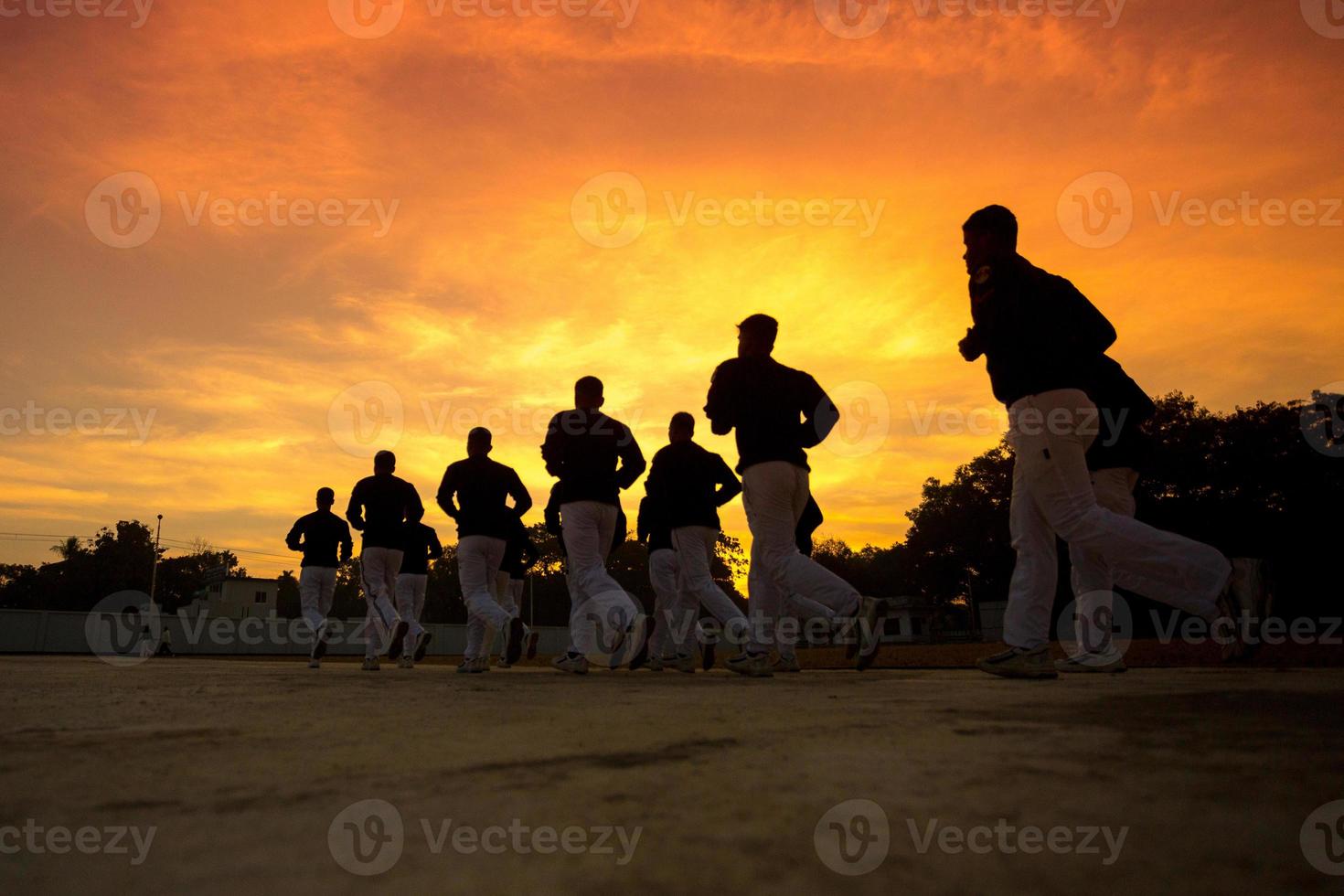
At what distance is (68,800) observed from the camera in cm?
144

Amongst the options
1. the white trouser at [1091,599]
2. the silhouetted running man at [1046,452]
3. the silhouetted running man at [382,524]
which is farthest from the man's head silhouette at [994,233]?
the silhouetted running man at [382,524]

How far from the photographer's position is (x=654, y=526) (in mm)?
8977

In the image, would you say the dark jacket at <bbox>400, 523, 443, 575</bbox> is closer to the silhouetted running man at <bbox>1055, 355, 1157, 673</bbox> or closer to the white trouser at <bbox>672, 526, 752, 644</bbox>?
the white trouser at <bbox>672, 526, 752, 644</bbox>

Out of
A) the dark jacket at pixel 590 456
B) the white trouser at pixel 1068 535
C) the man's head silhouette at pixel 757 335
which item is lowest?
the white trouser at pixel 1068 535

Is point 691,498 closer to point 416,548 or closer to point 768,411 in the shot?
point 768,411

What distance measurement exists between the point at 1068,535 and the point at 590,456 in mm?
4208

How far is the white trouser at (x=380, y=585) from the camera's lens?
9941mm

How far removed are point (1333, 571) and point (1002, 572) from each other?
1846 cm

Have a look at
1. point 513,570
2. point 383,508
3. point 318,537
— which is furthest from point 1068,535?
point 318,537

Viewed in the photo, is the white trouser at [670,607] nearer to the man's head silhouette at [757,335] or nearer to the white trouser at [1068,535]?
the man's head silhouette at [757,335]

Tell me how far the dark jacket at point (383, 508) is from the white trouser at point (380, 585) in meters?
0.11

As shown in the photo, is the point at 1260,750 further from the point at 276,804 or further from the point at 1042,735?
the point at 276,804

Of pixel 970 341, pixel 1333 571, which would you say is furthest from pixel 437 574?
pixel 970 341

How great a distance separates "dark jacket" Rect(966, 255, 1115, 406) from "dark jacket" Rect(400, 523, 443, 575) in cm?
749
